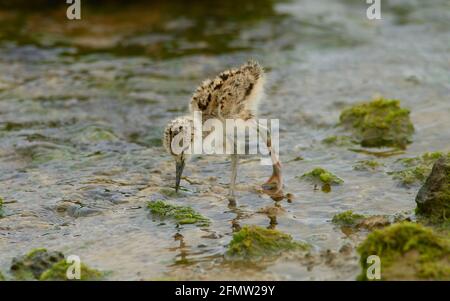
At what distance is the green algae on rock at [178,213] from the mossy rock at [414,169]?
2545mm

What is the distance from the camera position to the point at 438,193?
26.1ft

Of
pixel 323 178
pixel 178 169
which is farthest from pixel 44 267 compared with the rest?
pixel 323 178

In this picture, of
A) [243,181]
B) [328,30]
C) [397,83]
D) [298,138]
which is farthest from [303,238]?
[328,30]

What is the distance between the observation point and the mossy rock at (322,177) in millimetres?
9648

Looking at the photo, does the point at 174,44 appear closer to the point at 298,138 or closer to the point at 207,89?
the point at 298,138

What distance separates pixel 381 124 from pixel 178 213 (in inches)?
153

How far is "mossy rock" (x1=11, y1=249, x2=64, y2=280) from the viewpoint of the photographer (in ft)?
24.0

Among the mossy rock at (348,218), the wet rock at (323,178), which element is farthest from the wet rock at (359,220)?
the wet rock at (323,178)

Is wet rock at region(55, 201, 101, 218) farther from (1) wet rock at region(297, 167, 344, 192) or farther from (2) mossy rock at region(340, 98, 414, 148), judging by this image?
(2) mossy rock at region(340, 98, 414, 148)

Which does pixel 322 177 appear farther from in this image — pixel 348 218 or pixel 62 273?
pixel 62 273

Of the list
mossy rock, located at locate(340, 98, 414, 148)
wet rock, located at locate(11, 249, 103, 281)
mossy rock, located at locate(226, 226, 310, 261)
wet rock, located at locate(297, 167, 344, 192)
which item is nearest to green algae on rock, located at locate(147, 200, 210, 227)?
mossy rock, located at locate(226, 226, 310, 261)

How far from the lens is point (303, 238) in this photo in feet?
26.4

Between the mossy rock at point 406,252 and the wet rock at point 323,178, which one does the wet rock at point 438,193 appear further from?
the wet rock at point 323,178

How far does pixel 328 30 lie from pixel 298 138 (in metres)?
5.98
